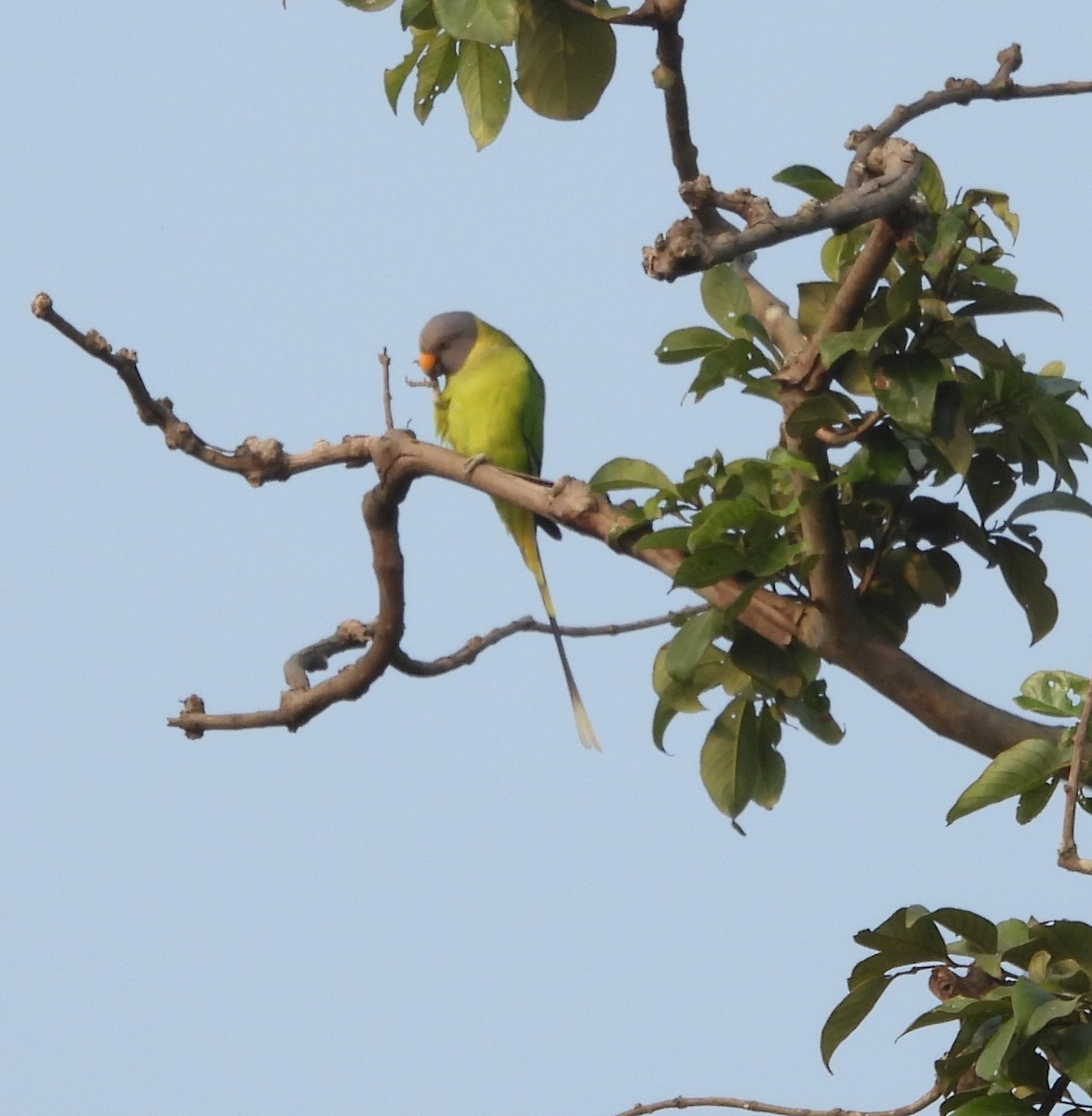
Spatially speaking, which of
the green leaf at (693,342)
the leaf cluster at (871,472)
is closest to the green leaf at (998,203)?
the leaf cluster at (871,472)

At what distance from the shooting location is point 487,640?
9.59 ft

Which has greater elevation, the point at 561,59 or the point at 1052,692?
the point at 561,59

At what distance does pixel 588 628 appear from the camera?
2.72 m

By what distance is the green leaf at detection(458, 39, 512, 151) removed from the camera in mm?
2418

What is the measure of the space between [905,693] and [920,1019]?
1.48ft

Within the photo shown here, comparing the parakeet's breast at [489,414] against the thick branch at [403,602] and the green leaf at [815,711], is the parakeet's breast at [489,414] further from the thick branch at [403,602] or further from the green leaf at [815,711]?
the green leaf at [815,711]

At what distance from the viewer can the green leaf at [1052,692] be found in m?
2.04

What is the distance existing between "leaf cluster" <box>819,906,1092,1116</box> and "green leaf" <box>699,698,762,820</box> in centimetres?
49

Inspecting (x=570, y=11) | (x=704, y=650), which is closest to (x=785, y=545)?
(x=704, y=650)

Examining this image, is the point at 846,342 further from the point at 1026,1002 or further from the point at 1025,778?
the point at 1026,1002

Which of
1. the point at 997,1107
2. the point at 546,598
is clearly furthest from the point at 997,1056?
the point at 546,598

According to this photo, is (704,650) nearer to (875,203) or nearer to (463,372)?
(875,203)

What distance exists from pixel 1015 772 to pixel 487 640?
1.27 meters

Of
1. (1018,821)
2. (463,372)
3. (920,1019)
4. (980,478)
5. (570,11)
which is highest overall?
(463,372)
